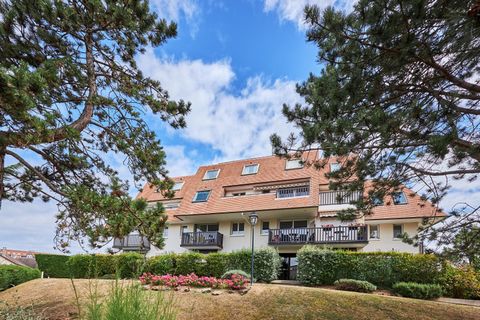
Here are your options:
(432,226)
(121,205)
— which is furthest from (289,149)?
(432,226)

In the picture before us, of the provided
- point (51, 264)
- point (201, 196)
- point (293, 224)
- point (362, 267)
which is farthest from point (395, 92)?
point (51, 264)

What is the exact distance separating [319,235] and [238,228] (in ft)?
23.1

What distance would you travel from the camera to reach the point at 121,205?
646 centimetres

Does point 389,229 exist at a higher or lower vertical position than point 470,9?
lower

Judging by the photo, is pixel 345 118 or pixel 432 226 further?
pixel 432 226

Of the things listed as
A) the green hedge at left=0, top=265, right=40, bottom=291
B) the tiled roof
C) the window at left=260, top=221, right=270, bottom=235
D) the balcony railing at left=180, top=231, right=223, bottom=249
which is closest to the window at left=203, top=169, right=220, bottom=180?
the tiled roof

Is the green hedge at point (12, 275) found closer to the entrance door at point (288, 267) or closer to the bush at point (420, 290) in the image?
the entrance door at point (288, 267)

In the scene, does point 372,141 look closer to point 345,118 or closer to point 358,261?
point 345,118

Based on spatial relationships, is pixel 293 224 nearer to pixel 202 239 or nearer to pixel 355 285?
pixel 202 239

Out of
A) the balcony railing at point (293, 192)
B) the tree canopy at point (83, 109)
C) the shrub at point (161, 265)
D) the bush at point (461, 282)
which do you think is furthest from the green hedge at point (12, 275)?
the bush at point (461, 282)

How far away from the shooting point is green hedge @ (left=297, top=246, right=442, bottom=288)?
15.9 metres

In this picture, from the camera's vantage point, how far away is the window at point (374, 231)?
22.2 m

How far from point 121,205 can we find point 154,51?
4675 millimetres

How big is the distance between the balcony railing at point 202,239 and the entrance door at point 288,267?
16.9 ft
